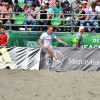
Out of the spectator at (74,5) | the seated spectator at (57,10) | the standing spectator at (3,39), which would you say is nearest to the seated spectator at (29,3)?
the seated spectator at (57,10)

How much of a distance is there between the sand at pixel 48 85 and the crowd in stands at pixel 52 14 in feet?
11.2

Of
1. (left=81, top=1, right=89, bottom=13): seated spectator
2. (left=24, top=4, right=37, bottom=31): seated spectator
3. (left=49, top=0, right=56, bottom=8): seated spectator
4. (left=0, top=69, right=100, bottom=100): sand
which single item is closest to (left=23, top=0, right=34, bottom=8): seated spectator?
(left=24, top=4, right=37, bottom=31): seated spectator

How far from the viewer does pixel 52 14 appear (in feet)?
56.9

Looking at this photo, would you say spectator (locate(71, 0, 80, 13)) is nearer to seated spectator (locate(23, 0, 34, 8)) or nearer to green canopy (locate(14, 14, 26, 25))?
seated spectator (locate(23, 0, 34, 8))

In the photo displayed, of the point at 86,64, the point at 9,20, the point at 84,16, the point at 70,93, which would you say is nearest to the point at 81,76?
the point at 86,64

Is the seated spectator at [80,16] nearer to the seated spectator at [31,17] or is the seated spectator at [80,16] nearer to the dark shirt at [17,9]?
the seated spectator at [31,17]

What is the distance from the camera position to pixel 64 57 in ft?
48.5

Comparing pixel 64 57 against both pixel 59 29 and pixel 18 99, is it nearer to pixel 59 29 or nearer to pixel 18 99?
pixel 59 29

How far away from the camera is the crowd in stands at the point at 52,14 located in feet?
55.7

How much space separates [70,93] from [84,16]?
7.46 meters

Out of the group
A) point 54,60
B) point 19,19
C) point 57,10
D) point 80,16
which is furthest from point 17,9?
point 54,60

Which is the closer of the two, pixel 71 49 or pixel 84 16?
pixel 71 49

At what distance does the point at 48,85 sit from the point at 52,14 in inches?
250

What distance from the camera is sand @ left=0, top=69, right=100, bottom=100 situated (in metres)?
9.78
